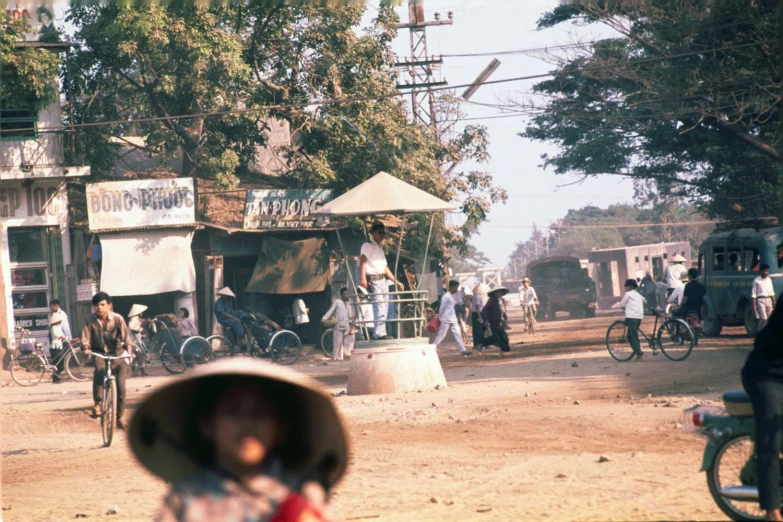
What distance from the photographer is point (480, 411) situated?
Result: 11781mm

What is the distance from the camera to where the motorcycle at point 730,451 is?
5.64 metres

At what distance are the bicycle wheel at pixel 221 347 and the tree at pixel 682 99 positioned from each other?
10489 millimetres

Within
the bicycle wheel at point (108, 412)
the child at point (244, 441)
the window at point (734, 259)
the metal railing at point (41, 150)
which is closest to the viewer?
the child at point (244, 441)

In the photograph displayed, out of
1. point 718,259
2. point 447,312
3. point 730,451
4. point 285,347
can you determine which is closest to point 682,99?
point 718,259

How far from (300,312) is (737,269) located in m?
11.3

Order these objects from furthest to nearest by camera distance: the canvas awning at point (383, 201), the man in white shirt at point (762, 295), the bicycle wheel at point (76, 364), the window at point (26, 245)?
the window at point (26, 245)
the bicycle wheel at point (76, 364)
the man in white shirt at point (762, 295)
the canvas awning at point (383, 201)

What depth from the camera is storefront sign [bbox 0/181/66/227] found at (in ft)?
81.3

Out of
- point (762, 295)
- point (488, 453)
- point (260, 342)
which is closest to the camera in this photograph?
point (488, 453)

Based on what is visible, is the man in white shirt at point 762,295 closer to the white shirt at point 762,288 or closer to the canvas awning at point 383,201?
the white shirt at point 762,288

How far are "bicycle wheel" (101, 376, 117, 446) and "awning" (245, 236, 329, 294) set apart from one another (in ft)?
50.0

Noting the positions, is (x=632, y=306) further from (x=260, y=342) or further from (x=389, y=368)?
(x=260, y=342)

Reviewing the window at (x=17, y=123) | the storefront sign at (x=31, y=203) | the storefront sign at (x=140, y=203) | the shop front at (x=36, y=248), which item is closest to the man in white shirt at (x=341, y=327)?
the storefront sign at (x=140, y=203)

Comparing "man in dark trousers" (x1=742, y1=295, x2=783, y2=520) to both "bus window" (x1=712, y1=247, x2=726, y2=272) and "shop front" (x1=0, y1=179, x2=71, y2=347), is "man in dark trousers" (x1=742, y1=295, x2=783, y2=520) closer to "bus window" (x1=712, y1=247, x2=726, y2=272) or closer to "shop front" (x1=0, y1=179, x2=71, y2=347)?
"bus window" (x1=712, y1=247, x2=726, y2=272)

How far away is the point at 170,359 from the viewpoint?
22.0 m
